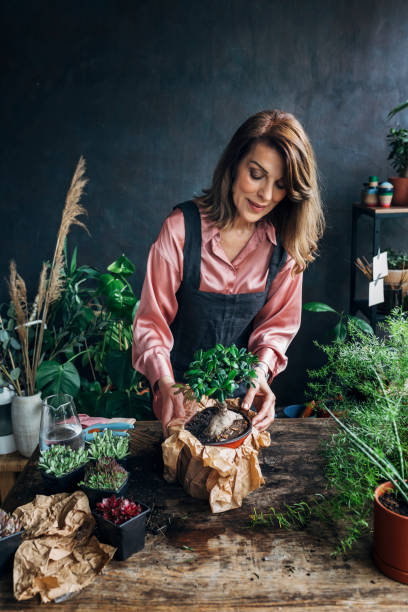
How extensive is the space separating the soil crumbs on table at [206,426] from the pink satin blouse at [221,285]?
0.28 m

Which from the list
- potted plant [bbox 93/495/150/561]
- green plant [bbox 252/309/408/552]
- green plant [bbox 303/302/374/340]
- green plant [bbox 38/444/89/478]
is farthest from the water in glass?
green plant [bbox 303/302/374/340]

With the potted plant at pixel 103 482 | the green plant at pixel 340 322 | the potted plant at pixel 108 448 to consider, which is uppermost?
the green plant at pixel 340 322

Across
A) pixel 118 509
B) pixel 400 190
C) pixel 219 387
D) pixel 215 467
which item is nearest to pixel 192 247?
pixel 219 387

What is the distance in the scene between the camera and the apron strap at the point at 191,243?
164 centimetres

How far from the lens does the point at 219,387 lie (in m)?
1.10

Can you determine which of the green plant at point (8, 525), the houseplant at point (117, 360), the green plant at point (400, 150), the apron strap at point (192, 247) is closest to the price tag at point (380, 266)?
the green plant at point (400, 150)

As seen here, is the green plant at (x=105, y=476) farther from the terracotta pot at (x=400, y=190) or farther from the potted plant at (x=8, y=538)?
the terracotta pot at (x=400, y=190)

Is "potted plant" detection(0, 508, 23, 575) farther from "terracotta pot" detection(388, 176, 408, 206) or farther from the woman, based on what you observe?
"terracotta pot" detection(388, 176, 408, 206)

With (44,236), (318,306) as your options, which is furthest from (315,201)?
(44,236)

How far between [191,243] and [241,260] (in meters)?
0.20

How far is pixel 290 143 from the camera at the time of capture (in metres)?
1.43

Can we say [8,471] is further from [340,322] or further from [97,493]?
[340,322]

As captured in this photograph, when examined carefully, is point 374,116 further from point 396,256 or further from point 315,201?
point 315,201

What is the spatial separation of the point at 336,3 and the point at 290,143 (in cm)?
212
